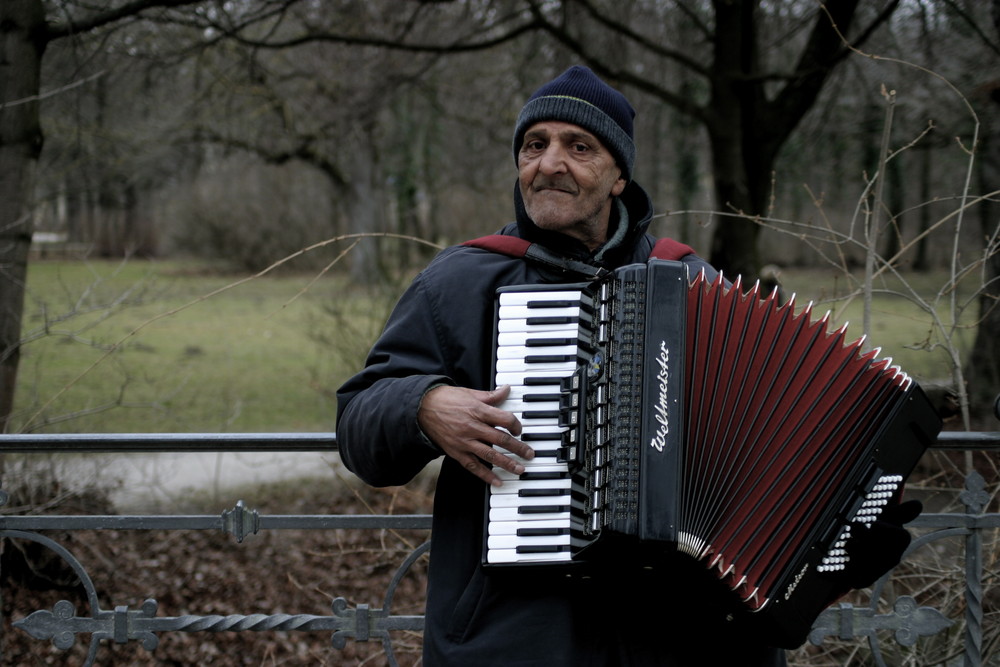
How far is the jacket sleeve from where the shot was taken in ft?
5.81

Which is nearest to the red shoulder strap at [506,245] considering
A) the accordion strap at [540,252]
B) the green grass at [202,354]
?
the accordion strap at [540,252]

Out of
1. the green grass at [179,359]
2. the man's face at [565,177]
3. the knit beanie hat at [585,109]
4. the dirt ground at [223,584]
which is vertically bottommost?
the dirt ground at [223,584]

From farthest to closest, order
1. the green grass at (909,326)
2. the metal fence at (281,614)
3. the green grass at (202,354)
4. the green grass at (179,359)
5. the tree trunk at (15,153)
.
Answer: the green grass at (179,359)
the green grass at (202,354)
the tree trunk at (15,153)
the green grass at (909,326)
the metal fence at (281,614)

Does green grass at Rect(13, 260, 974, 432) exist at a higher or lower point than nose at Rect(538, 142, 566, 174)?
lower

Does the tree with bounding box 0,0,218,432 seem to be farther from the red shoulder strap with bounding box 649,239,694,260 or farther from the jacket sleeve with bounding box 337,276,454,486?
the red shoulder strap with bounding box 649,239,694,260

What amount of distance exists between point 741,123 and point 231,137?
1212 centimetres

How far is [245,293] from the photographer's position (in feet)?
63.0

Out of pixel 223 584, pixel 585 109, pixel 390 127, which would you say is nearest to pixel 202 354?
pixel 390 127

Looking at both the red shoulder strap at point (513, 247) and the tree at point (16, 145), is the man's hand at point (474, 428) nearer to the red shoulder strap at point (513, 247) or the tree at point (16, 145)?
the red shoulder strap at point (513, 247)

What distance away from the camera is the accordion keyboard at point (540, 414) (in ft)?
5.67

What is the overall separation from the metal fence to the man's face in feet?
2.86

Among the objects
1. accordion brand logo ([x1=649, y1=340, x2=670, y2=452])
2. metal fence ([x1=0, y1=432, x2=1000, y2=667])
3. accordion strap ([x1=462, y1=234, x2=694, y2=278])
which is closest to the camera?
accordion brand logo ([x1=649, y1=340, x2=670, y2=452])

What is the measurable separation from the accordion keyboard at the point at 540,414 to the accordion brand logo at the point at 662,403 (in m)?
0.15

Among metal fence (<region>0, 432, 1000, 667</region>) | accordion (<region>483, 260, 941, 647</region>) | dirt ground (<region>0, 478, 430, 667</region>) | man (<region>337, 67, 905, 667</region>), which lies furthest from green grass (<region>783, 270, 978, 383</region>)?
dirt ground (<region>0, 478, 430, 667</region>)
